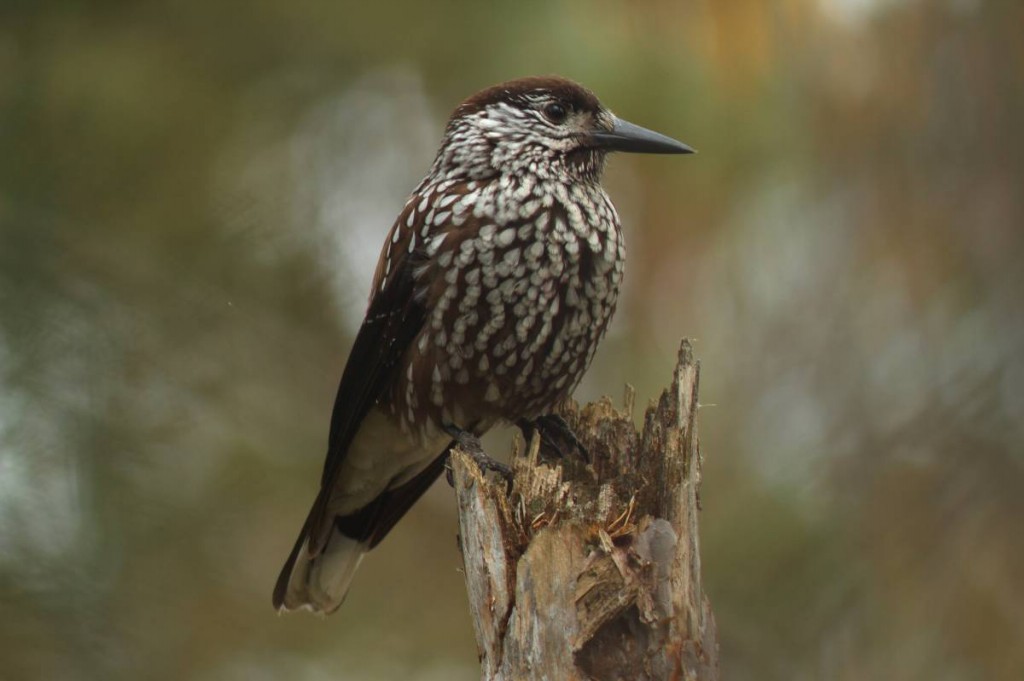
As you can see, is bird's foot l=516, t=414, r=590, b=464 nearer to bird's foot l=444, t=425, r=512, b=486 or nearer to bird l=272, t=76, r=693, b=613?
bird l=272, t=76, r=693, b=613

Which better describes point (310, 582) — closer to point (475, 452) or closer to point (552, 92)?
point (475, 452)

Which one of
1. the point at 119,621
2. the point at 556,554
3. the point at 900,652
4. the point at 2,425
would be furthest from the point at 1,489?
the point at 900,652

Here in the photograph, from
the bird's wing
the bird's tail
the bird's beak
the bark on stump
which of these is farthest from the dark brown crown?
the bird's tail

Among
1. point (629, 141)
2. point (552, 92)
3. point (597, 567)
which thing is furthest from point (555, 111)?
point (597, 567)

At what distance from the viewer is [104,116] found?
15.0ft

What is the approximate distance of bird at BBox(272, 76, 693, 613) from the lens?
3.51m

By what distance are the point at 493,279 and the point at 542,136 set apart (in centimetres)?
53

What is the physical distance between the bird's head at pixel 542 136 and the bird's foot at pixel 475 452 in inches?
29.5

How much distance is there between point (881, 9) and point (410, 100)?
175 cm

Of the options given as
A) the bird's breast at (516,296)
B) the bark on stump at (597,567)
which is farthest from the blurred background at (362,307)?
the bark on stump at (597,567)

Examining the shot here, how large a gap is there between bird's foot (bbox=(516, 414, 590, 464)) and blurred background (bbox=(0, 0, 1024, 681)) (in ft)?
2.55

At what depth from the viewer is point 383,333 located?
3.68 metres

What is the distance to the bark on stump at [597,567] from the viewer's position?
265 centimetres

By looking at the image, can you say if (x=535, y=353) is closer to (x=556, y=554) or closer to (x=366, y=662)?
Answer: (x=556, y=554)
